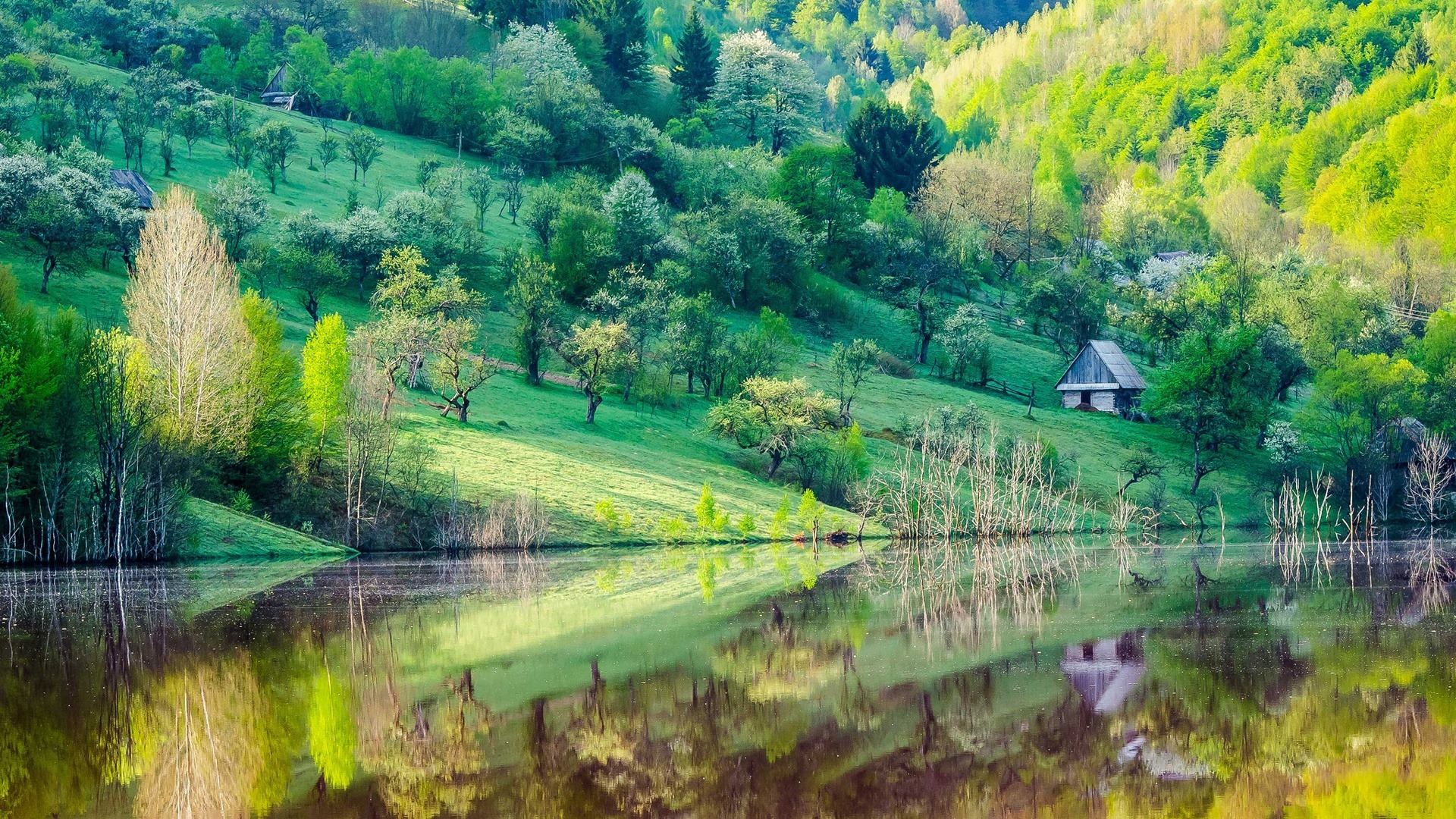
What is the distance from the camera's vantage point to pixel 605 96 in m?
132

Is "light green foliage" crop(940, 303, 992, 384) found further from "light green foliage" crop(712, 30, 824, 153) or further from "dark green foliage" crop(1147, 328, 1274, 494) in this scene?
"light green foliage" crop(712, 30, 824, 153)

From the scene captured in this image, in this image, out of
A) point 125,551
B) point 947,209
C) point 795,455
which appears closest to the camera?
point 125,551

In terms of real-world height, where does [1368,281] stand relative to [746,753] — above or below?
above

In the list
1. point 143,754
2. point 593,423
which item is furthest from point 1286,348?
point 143,754

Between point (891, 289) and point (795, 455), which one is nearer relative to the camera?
point (795, 455)

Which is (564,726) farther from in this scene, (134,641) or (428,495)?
(428,495)

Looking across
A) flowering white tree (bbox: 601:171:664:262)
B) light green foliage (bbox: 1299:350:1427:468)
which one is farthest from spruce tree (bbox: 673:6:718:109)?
light green foliage (bbox: 1299:350:1427:468)

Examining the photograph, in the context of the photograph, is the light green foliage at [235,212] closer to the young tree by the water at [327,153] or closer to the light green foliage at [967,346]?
the young tree by the water at [327,153]

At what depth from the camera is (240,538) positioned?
48375mm

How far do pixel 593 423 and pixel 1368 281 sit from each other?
2351 inches

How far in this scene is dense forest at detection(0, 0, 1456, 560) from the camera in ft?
166

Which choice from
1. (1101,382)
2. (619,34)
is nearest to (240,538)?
(1101,382)

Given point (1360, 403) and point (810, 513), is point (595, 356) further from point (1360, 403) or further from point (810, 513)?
point (1360, 403)

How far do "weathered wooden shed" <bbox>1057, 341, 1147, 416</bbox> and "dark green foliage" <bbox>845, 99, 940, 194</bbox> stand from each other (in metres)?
39.2
